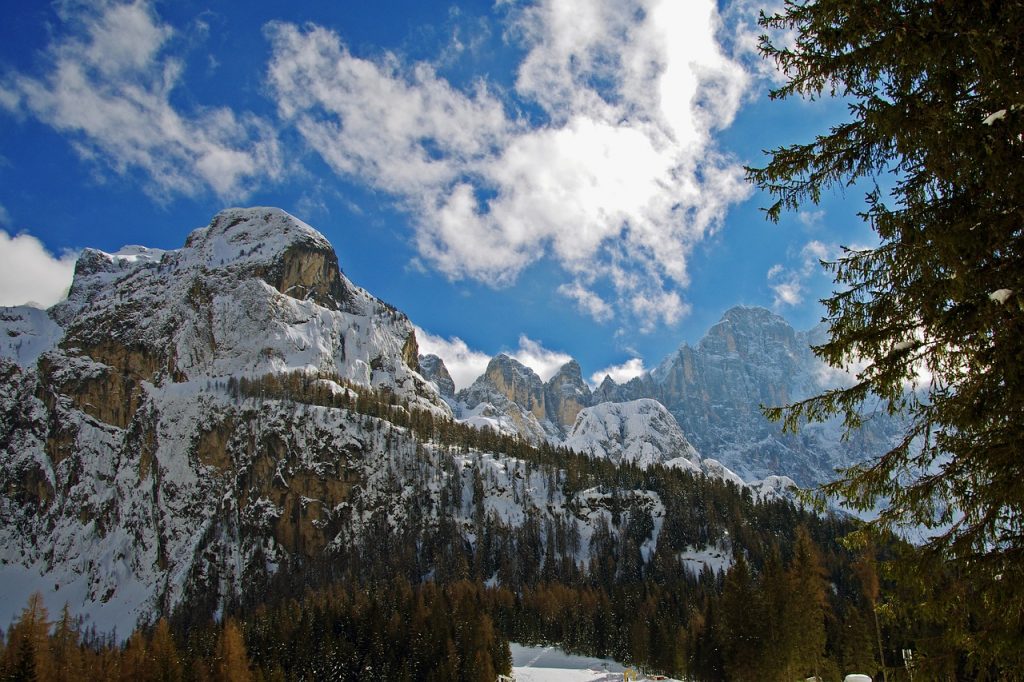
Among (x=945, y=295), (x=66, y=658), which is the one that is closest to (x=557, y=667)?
(x=66, y=658)

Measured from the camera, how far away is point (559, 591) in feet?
361

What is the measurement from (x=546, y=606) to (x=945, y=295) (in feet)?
331

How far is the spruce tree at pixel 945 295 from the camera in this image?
7055mm

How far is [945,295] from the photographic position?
24.6 ft

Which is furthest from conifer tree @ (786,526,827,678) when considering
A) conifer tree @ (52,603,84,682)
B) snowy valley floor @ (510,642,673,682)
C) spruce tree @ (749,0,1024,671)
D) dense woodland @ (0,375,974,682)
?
conifer tree @ (52,603,84,682)

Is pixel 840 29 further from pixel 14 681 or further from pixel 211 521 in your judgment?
pixel 211 521

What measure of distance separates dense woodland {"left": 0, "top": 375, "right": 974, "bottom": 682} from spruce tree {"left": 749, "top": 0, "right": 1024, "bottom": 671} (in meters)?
0.83

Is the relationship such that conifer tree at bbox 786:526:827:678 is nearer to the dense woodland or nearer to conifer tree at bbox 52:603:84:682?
the dense woodland

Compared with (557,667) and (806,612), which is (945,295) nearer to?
(806,612)

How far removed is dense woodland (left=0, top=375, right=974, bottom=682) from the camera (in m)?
43.1

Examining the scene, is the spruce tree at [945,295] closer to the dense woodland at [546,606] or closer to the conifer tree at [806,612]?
the dense woodland at [546,606]

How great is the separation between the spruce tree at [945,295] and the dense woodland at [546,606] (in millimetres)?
828

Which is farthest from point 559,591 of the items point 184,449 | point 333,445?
point 184,449

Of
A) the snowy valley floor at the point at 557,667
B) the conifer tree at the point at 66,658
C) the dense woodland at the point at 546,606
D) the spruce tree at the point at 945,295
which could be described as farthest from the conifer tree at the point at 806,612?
the conifer tree at the point at 66,658
